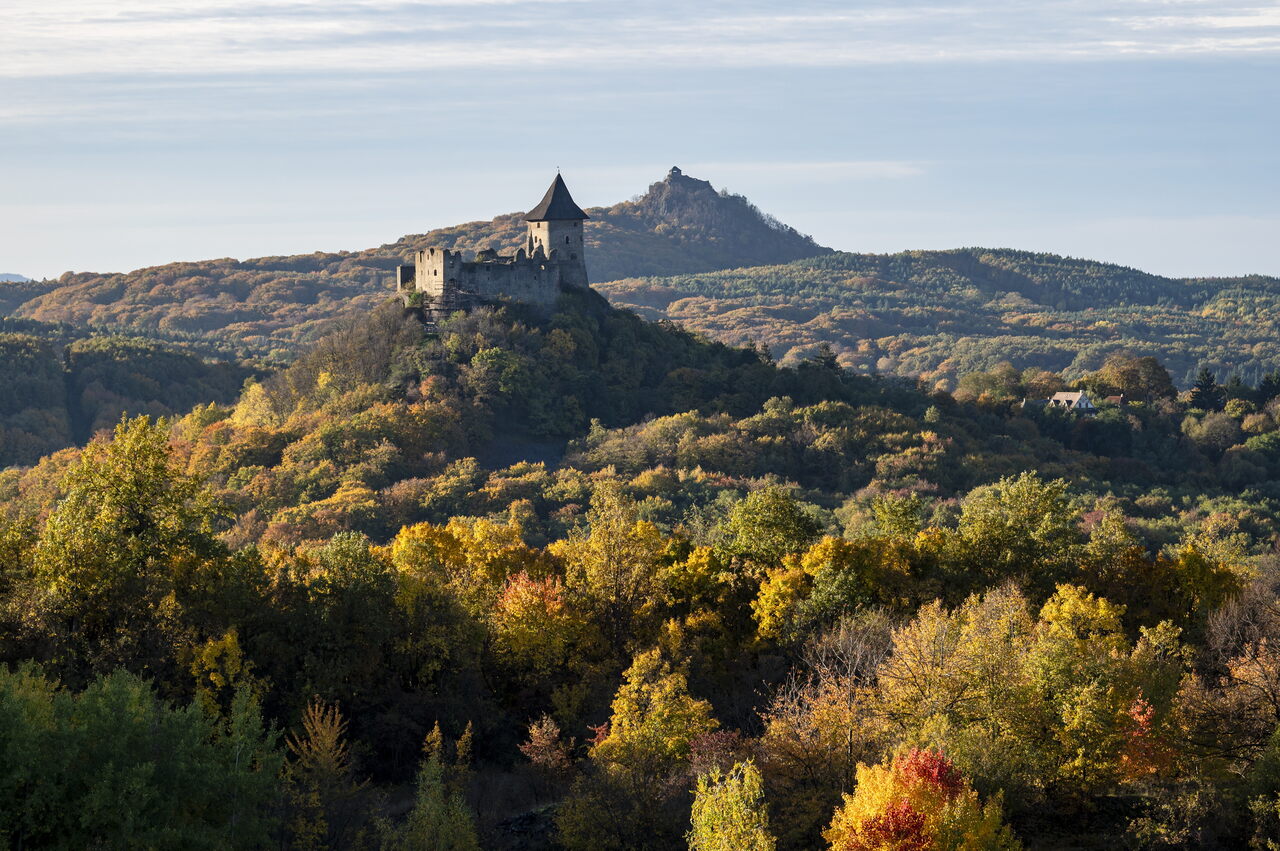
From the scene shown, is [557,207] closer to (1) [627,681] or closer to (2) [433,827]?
(1) [627,681]

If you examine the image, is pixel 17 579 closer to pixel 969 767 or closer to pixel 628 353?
pixel 969 767

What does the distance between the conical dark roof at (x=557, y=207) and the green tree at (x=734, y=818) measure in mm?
62016

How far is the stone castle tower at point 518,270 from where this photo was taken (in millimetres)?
84188

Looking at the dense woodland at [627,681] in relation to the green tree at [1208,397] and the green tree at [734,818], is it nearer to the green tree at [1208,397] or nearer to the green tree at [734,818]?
the green tree at [734,818]

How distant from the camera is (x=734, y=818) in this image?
27484mm

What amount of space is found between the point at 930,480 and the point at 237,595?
5359 centimetres

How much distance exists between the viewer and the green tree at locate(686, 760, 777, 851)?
1074 inches

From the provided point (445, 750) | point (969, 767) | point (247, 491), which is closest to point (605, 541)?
point (445, 750)

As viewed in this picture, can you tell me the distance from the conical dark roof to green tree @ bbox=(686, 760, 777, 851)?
6202 cm

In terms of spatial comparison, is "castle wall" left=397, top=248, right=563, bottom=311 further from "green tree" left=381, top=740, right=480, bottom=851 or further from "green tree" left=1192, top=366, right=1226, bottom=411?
"green tree" left=381, top=740, right=480, bottom=851

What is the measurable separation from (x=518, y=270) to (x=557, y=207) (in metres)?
4.59

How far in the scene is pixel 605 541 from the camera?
43.9m

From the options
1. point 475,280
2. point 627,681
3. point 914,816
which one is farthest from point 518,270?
point 914,816

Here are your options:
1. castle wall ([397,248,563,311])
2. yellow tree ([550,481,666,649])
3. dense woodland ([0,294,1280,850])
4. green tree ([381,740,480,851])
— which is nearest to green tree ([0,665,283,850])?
dense woodland ([0,294,1280,850])
